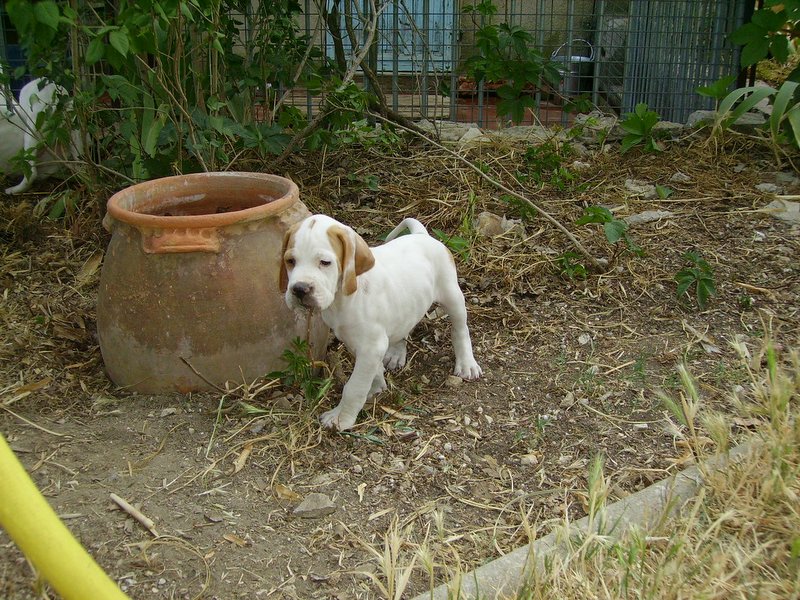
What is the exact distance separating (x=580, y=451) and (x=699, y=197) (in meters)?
2.62

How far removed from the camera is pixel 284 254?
288 cm

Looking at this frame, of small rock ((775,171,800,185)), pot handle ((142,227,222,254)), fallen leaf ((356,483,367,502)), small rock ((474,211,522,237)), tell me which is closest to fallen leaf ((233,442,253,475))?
fallen leaf ((356,483,367,502))

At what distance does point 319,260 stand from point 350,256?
0.11m

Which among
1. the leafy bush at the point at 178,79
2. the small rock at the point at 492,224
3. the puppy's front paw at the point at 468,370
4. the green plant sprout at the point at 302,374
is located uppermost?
the leafy bush at the point at 178,79

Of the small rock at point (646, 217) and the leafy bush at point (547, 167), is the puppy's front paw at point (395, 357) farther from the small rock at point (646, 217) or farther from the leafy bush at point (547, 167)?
the leafy bush at point (547, 167)

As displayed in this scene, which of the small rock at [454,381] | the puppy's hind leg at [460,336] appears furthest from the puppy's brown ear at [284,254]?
the small rock at [454,381]

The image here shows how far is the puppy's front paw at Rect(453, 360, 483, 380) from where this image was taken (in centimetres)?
353

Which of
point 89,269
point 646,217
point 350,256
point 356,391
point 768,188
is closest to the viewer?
point 350,256

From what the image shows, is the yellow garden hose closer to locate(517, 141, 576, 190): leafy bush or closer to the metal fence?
locate(517, 141, 576, 190): leafy bush

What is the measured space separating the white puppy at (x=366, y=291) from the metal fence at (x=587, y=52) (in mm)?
2748

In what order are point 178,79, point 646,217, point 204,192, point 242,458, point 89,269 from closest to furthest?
point 242,458
point 204,192
point 178,79
point 89,269
point 646,217

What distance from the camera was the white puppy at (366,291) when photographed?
2.80 metres

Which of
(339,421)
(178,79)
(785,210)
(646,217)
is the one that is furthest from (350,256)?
(785,210)

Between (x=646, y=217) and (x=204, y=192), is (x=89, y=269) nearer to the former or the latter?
(x=204, y=192)
